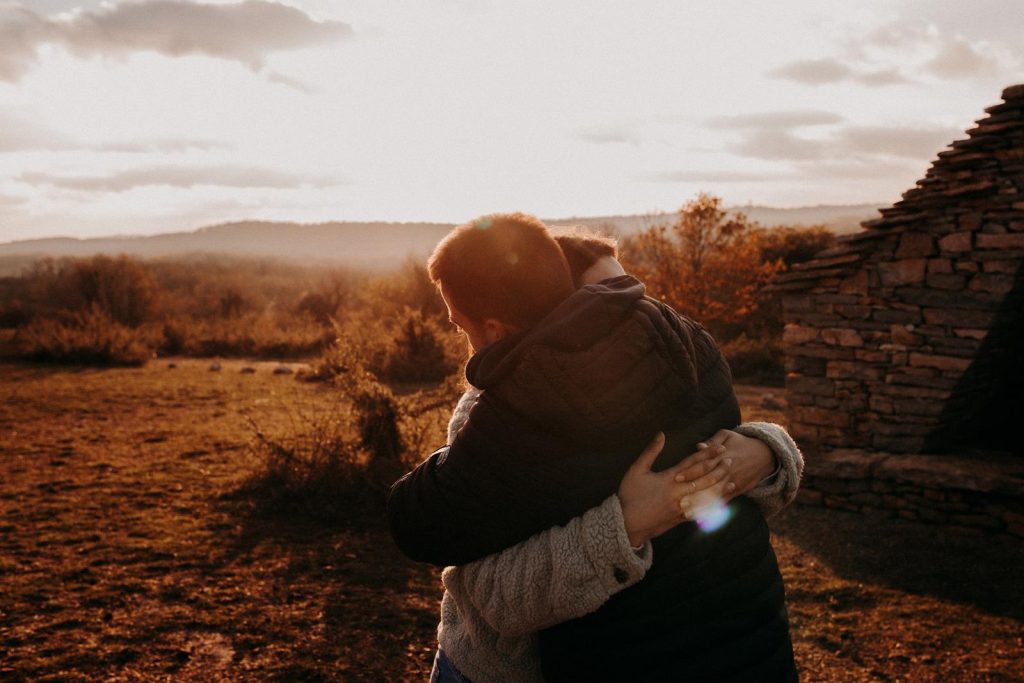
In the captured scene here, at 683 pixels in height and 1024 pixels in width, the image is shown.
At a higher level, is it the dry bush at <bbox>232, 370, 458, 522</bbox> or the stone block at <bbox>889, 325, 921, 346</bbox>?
the stone block at <bbox>889, 325, 921, 346</bbox>

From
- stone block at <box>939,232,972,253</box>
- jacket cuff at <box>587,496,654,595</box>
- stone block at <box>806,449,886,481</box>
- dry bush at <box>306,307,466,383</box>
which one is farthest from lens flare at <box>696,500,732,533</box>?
dry bush at <box>306,307,466,383</box>

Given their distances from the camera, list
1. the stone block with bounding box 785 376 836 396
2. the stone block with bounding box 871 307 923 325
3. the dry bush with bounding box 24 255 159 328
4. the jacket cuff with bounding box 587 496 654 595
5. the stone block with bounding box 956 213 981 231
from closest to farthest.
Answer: the jacket cuff with bounding box 587 496 654 595
the stone block with bounding box 956 213 981 231
the stone block with bounding box 871 307 923 325
the stone block with bounding box 785 376 836 396
the dry bush with bounding box 24 255 159 328

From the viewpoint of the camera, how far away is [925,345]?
6.65m

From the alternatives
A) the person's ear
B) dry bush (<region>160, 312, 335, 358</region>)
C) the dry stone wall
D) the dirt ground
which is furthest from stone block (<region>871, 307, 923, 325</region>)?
dry bush (<region>160, 312, 335, 358</region>)

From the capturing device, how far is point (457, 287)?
1.63 metres

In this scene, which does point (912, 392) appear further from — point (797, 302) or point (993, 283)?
point (797, 302)

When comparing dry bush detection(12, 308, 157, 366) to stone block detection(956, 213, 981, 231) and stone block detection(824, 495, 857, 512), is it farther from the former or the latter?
stone block detection(956, 213, 981, 231)

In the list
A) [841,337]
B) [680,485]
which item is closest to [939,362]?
[841,337]

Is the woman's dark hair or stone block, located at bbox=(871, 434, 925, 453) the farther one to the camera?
stone block, located at bbox=(871, 434, 925, 453)

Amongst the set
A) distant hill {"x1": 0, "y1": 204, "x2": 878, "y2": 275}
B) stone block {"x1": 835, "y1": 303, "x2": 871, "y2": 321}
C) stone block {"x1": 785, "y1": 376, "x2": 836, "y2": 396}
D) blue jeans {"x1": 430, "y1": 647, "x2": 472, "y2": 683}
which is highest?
distant hill {"x1": 0, "y1": 204, "x2": 878, "y2": 275}

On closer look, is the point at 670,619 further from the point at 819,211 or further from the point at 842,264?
the point at 819,211

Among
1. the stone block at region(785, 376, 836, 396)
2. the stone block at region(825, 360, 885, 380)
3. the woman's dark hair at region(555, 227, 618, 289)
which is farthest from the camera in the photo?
the stone block at region(785, 376, 836, 396)

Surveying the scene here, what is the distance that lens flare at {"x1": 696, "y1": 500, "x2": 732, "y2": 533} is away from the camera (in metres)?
1.56

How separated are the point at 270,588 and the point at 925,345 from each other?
239 inches
